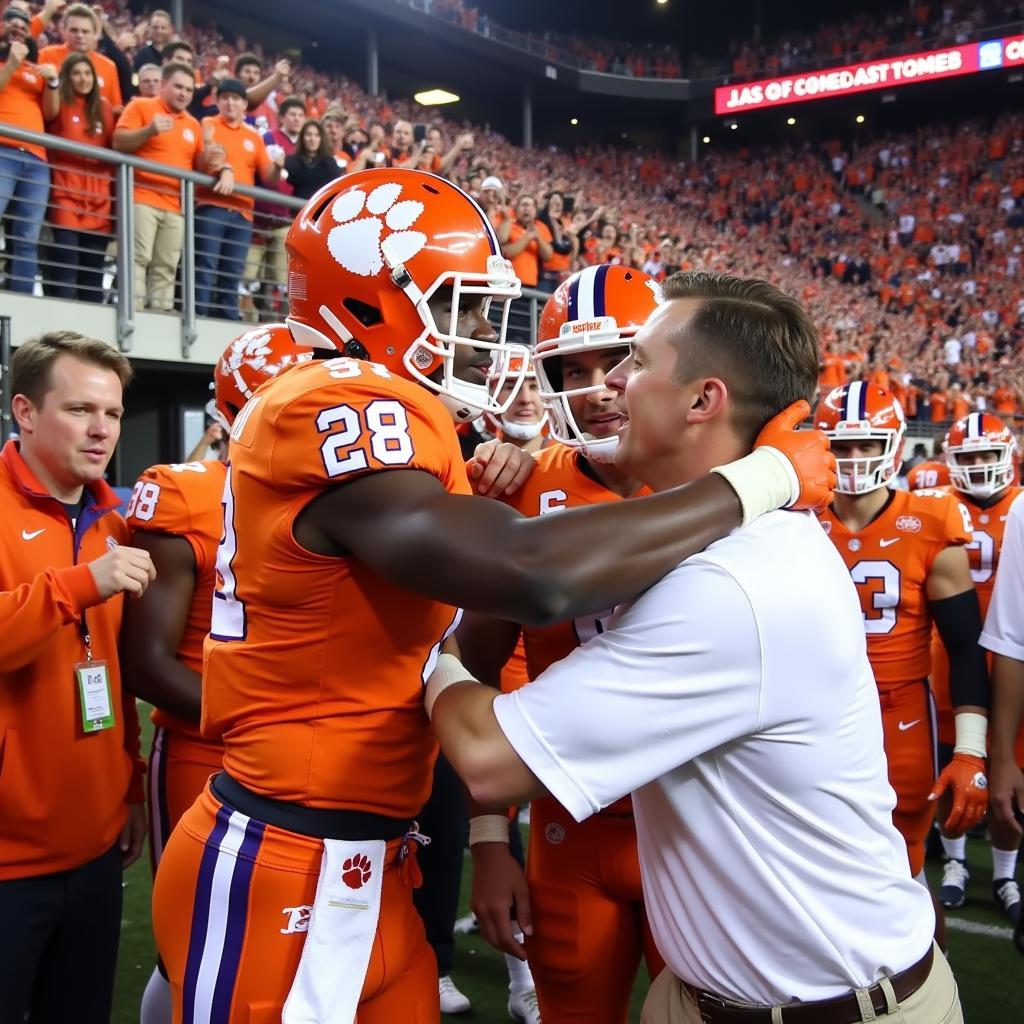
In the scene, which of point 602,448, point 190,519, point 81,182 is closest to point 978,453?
point 602,448

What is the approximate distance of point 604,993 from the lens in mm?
2438

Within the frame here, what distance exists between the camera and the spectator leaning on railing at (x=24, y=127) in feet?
22.8

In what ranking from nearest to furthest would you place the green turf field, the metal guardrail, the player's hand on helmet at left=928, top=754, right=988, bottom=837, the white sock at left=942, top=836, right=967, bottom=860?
the player's hand on helmet at left=928, top=754, right=988, bottom=837, the green turf field, the white sock at left=942, top=836, right=967, bottom=860, the metal guardrail

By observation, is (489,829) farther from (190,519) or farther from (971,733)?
(971,733)

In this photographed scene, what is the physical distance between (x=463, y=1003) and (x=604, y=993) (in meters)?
1.51

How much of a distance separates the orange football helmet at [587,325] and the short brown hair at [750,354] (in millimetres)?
759

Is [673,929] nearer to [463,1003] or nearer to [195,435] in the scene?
[463,1003]

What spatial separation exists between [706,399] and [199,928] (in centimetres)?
121

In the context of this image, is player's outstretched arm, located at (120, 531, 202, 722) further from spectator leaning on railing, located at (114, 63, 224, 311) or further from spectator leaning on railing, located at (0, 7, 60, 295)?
spectator leaning on railing, located at (114, 63, 224, 311)

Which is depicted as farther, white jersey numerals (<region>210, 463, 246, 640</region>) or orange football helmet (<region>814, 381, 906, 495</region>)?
orange football helmet (<region>814, 381, 906, 495</region>)

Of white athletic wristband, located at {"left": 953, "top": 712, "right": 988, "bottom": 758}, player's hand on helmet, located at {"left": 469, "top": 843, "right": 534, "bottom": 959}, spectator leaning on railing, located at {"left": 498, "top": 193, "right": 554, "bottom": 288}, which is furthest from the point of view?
spectator leaning on railing, located at {"left": 498, "top": 193, "right": 554, "bottom": 288}

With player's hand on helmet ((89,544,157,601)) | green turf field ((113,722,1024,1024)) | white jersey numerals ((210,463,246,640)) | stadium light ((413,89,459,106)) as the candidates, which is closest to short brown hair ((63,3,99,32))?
green turf field ((113,722,1024,1024))

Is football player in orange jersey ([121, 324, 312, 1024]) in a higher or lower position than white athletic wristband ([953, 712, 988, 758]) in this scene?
higher

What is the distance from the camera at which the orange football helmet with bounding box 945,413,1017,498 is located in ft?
19.9
